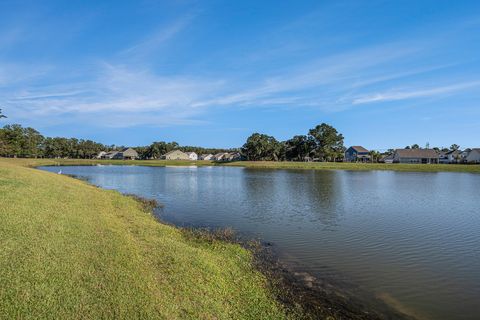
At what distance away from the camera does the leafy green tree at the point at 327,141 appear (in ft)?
415

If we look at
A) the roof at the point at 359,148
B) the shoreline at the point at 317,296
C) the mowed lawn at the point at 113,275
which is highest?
the roof at the point at 359,148

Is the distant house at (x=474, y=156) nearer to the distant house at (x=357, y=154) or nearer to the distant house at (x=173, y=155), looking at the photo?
the distant house at (x=357, y=154)

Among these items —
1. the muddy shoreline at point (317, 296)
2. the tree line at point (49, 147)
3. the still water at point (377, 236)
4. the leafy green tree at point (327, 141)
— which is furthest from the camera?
the leafy green tree at point (327, 141)

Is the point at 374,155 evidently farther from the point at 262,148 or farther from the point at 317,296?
the point at 317,296

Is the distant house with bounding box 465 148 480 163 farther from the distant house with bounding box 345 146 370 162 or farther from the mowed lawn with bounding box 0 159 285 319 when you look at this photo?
the mowed lawn with bounding box 0 159 285 319

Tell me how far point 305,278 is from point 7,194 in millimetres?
15582

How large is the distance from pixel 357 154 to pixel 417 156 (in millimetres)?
25538

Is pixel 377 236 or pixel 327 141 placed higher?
pixel 327 141

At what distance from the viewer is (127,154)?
7539 inches

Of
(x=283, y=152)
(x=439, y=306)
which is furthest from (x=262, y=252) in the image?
(x=283, y=152)

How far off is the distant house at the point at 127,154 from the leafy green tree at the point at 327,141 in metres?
114

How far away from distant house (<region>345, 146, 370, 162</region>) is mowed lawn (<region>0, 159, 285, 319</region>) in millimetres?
143991

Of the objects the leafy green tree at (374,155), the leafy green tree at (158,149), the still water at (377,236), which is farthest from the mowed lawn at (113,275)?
the leafy green tree at (158,149)

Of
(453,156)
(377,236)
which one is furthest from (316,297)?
(453,156)
